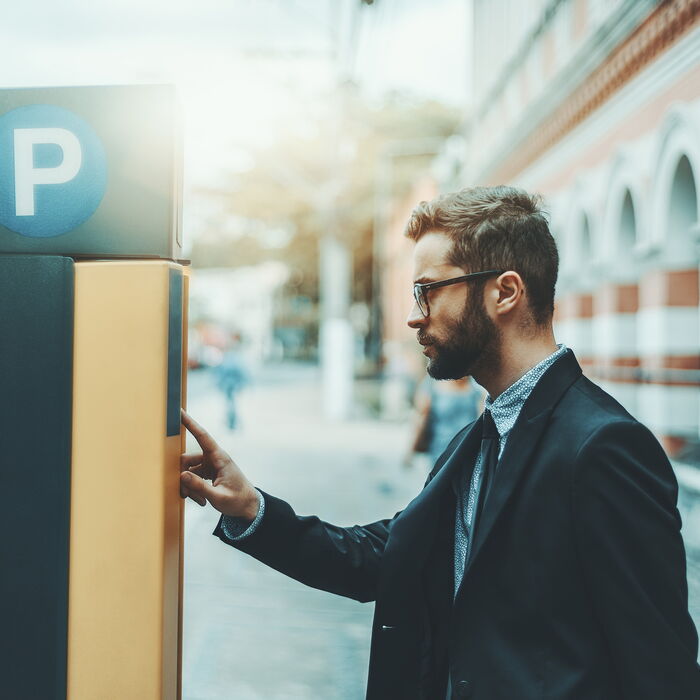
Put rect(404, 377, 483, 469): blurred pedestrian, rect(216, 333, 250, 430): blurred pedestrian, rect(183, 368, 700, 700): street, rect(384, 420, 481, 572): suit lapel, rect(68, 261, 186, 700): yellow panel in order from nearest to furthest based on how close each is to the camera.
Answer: rect(68, 261, 186, 700): yellow panel → rect(384, 420, 481, 572): suit lapel → rect(183, 368, 700, 700): street → rect(404, 377, 483, 469): blurred pedestrian → rect(216, 333, 250, 430): blurred pedestrian

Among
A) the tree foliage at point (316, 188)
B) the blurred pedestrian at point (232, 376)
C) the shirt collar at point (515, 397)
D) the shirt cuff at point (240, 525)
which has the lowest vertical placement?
the blurred pedestrian at point (232, 376)

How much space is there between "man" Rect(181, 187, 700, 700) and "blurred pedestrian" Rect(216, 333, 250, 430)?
13.6m

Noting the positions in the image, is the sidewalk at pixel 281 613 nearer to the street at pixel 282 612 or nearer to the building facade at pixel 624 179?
the street at pixel 282 612

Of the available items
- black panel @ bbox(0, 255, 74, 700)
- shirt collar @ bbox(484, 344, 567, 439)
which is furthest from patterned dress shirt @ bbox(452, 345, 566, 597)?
black panel @ bbox(0, 255, 74, 700)

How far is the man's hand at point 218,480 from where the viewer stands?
5.47 ft

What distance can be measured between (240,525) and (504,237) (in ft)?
2.69

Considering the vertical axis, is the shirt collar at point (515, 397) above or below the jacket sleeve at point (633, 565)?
above

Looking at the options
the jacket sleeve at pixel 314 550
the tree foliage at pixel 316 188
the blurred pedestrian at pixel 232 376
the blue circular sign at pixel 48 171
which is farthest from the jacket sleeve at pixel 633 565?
the tree foliage at pixel 316 188

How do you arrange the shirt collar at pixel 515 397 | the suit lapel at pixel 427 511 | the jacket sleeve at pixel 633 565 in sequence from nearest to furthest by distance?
1. the jacket sleeve at pixel 633 565
2. the shirt collar at pixel 515 397
3. the suit lapel at pixel 427 511

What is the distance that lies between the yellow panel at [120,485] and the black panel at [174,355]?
0.07 ft

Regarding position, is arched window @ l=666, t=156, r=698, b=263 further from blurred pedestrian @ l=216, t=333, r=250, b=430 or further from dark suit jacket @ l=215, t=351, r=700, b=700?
blurred pedestrian @ l=216, t=333, r=250, b=430

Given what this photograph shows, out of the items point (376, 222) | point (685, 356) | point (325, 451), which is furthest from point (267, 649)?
point (376, 222)

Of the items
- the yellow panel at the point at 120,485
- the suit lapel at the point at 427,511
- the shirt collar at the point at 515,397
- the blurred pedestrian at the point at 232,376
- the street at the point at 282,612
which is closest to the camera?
the yellow panel at the point at 120,485

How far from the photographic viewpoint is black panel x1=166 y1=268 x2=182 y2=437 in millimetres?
1480
